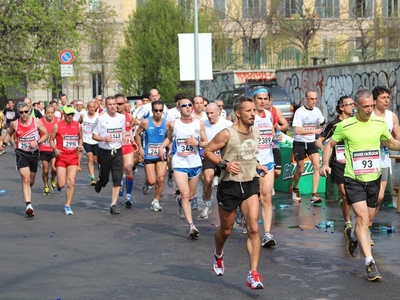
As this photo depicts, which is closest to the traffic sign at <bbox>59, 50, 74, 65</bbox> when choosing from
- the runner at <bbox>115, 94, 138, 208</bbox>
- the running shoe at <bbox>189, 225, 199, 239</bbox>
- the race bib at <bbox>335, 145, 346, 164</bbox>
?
the runner at <bbox>115, 94, 138, 208</bbox>

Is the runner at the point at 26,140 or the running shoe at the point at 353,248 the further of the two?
the runner at the point at 26,140

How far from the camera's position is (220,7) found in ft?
198

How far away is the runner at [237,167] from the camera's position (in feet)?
28.8

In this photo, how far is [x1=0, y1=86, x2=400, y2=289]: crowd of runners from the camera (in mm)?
8867

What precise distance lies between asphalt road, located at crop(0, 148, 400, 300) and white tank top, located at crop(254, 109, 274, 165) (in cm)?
101

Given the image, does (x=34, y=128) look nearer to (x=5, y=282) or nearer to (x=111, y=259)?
(x=111, y=259)

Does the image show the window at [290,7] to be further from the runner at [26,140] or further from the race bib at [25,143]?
the race bib at [25,143]

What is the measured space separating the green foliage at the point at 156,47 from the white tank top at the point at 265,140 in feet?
118

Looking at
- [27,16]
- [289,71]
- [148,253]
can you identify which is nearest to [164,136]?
[148,253]

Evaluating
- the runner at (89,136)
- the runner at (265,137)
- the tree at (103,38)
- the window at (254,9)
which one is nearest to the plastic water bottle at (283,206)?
the runner at (265,137)

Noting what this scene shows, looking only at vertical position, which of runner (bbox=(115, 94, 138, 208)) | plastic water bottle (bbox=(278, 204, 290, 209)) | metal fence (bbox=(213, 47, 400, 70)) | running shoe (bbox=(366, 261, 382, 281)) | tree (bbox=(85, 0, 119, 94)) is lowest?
plastic water bottle (bbox=(278, 204, 290, 209))

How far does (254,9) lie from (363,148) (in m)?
50.5

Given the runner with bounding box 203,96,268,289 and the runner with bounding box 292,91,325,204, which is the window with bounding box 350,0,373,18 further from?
the runner with bounding box 203,96,268,289

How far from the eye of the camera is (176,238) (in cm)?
1183
